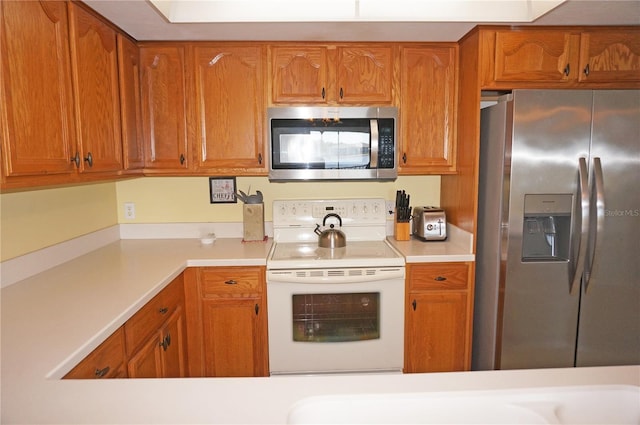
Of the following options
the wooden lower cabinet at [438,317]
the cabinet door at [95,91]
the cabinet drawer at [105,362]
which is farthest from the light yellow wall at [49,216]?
the wooden lower cabinet at [438,317]

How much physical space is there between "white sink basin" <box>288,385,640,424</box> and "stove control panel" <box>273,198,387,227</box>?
6.36ft

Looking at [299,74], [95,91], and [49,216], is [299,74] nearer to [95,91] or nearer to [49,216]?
[95,91]

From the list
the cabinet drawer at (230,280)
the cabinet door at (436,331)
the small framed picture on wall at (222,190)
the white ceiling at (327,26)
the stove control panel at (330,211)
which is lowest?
the cabinet door at (436,331)

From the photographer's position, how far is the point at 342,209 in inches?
110

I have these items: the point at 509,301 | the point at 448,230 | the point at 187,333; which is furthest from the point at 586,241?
the point at 187,333

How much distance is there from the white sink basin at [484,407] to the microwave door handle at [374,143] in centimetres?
174

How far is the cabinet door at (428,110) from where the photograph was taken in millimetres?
2473

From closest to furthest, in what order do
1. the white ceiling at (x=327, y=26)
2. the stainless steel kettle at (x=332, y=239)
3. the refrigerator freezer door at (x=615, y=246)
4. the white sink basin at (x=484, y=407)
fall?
the white sink basin at (x=484, y=407), the white ceiling at (x=327, y=26), the refrigerator freezer door at (x=615, y=246), the stainless steel kettle at (x=332, y=239)

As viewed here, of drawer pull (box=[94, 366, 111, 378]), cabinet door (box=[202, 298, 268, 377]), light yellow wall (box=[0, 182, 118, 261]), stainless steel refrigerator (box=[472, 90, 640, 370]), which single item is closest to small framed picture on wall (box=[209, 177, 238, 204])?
light yellow wall (box=[0, 182, 118, 261])

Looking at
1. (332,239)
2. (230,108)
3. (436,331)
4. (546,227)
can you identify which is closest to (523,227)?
(546,227)

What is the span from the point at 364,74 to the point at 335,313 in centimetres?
150

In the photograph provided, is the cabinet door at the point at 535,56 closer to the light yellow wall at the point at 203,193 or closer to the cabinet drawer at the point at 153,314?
the light yellow wall at the point at 203,193

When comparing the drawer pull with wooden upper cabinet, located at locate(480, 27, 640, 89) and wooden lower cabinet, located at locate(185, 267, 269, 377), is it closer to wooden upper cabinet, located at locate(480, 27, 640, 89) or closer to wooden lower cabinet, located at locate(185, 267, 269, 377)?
→ wooden lower cabinet, located at locate(185, 267, 269, 377)

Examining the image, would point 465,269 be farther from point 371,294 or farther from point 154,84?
point 154,84
